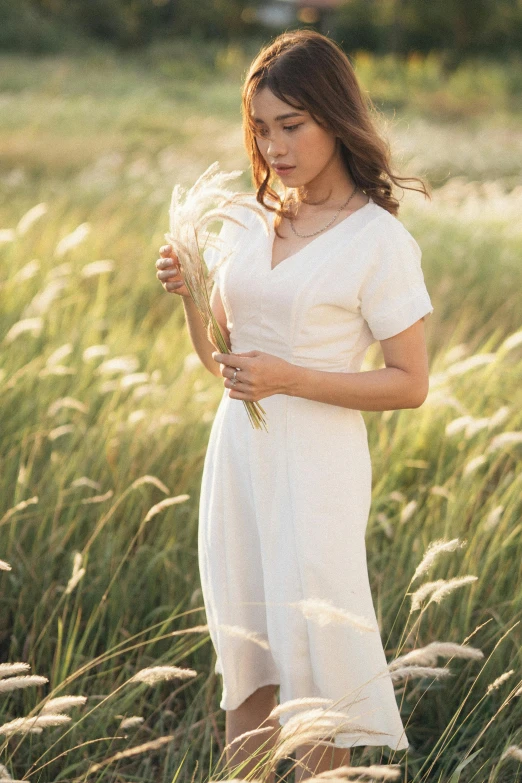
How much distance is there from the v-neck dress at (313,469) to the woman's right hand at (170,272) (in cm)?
11

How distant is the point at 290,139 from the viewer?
202cm

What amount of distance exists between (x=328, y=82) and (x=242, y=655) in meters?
1.40

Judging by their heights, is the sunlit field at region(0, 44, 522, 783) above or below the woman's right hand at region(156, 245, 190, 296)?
below

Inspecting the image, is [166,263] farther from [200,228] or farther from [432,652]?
[432,652]

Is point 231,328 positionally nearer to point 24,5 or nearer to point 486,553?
point 486,553

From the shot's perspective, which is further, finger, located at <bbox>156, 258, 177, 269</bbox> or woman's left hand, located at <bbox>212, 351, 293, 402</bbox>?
finger, located at <bbox>156, 258, 177, 269</bbox>

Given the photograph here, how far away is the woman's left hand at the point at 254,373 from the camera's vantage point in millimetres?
1871

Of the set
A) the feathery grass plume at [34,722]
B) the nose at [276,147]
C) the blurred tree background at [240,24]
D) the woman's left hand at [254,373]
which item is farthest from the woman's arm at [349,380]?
the blurred tree background at [240,24]

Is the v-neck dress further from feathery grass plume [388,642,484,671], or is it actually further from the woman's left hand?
feathery grass plume [388,642,484,671]

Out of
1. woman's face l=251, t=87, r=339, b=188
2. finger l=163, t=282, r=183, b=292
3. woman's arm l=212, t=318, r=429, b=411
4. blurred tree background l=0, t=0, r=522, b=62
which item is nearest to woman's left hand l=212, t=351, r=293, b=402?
woman's arm l=212, t=318, r=429, b=411

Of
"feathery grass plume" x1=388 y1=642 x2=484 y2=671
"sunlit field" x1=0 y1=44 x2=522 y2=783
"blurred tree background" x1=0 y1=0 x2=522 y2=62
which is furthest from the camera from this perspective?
"blurred tree background" x1=0 y1=0 x2=522 y2=62

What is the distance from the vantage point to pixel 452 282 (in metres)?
6.29

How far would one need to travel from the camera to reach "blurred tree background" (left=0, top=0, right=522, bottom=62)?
32562 millimetres

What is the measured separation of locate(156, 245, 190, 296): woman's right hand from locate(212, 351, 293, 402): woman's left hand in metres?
0.29
